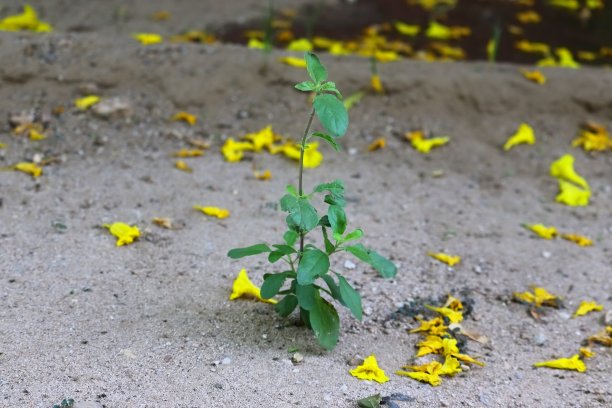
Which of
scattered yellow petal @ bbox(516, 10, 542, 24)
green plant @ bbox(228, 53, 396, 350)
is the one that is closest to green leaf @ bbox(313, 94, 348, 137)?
green plant @ bbox(228, 53, 396, 350)

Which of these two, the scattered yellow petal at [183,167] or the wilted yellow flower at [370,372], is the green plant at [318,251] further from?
the scattered yellow petal at [183,167]

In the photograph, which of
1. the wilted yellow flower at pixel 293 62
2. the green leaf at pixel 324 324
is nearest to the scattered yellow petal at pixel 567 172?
the wilted yellow flower at pixel 293 62

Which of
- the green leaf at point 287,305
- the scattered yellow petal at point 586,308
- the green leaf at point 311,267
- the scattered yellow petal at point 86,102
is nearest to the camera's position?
the green leaf at point 311,267

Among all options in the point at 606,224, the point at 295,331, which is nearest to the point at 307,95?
the point at 606,224

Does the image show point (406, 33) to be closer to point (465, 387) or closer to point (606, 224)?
point (606, 224)

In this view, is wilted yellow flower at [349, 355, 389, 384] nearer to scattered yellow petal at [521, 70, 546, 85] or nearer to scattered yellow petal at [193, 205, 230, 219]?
scattered yellow petal at [193, 205, 230, 219]

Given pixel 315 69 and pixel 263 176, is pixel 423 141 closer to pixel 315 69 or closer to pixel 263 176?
pixel 263 176
